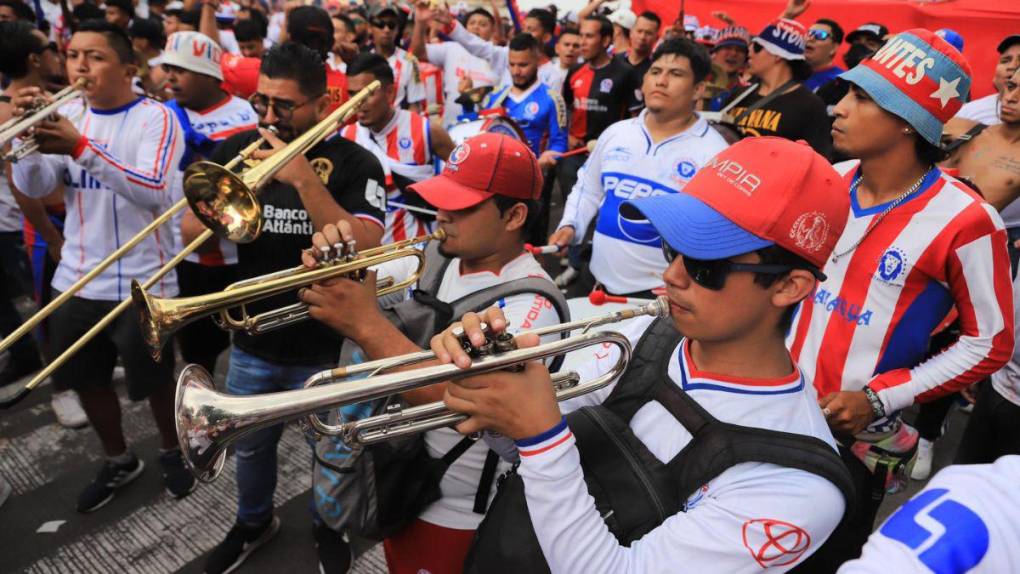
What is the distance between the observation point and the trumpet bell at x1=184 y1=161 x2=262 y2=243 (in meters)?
2.45

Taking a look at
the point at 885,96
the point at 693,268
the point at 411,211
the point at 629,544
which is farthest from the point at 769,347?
the point at 411,211

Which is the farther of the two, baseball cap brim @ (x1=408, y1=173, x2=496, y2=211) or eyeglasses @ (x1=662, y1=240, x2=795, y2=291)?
baseball cap brim @ (x1=408, y1=173, x2=496, y2=211)

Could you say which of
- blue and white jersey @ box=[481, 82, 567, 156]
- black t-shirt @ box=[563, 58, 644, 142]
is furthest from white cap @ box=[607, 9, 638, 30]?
blue and white jersey @ box=[481, 82, 567, 156]

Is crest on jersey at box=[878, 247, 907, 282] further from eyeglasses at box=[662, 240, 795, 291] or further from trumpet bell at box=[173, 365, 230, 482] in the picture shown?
trumpet bell at box=[173, 365, 230, 482]

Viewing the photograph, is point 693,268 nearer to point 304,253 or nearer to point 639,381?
point 639,381

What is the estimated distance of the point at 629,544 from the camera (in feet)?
4.50

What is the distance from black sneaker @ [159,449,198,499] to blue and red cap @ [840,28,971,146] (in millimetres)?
4065

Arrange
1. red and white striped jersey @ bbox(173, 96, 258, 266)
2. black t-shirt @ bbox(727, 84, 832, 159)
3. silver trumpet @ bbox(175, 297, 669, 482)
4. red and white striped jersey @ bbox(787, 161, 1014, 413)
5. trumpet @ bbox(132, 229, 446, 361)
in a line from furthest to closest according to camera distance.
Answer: red and white striped jersey @ bbox(173, 96, 258, 266), black t-shirt @ bbox(727, 84, 832, 159), red and white striped jersey @ bbox(787, 161, 1014, 413), trumpet @ bbox(132, 229, 446, 361), silver trumpet @ bbox(175, 297, 669, 482)

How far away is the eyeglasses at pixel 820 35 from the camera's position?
218 inches

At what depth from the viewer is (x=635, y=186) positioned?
3.55m

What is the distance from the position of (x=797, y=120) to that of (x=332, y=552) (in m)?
4.03

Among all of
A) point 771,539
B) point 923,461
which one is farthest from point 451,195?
point 923,461

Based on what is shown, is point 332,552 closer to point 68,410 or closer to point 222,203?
point 222,203

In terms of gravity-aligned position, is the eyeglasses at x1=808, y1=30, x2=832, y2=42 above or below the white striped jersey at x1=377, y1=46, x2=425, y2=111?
above
